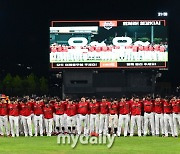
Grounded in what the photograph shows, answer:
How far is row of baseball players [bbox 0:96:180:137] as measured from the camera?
24.6m

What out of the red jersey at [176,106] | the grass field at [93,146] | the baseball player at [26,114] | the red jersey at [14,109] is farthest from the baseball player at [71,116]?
the red jersey at [176,106]

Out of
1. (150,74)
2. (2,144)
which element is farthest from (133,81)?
(2,144)

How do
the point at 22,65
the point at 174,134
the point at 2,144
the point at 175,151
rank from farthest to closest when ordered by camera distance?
the point at 22,65, the point at 174,134, the point at 2,144, the point at 175,151

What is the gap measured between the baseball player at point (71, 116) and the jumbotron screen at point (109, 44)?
67.1ft

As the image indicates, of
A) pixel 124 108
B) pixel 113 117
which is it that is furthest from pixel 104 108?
pixel 124 108

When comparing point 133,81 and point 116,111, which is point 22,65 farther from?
point 116,111

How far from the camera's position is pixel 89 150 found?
1920cm

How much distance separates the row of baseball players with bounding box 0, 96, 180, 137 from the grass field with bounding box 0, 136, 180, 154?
45.4 inches

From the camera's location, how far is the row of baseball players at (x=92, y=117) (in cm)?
2458

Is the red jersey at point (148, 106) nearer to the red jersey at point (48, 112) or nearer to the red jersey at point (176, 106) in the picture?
the red jersey at point (176, 106)

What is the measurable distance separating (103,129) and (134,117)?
154cm

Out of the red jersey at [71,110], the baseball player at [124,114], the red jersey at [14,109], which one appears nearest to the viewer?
the baseball player at [124,114]

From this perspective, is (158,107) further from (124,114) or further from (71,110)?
(71,110)

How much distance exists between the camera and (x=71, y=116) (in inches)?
981
